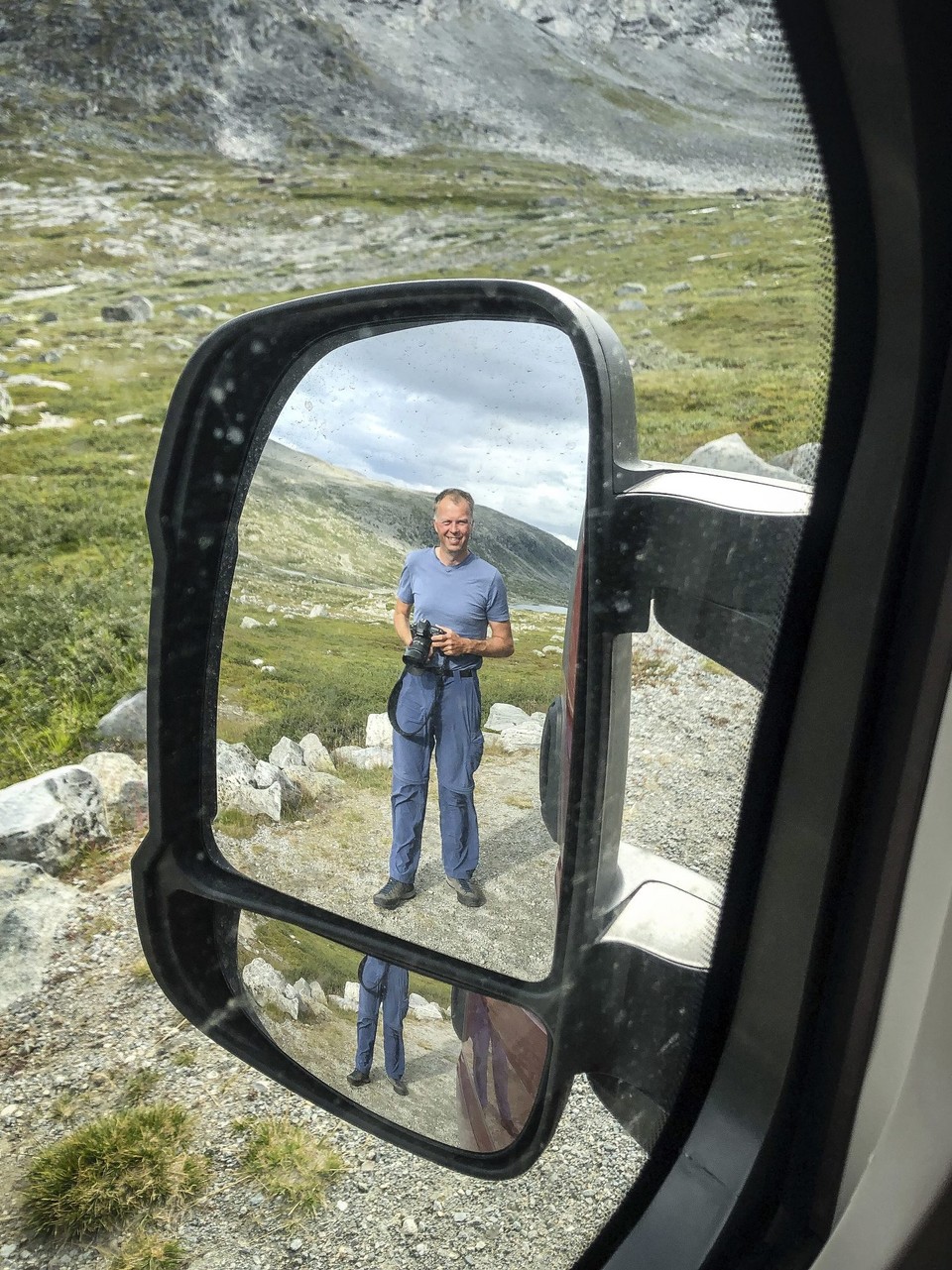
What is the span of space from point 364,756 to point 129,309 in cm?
1298

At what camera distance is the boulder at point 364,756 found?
0.87 meters

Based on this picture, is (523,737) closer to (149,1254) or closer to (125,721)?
(149,1254)

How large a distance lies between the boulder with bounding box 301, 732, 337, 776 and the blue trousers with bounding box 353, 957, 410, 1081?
0.63 feet

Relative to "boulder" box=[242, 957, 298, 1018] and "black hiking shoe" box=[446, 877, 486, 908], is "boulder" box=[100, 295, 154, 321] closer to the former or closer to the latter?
"boulder" box=[242, 957, 298, 1018]

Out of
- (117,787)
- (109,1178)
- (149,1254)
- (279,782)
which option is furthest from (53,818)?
(279,782)

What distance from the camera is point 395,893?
86cm

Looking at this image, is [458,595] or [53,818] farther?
[53,818]

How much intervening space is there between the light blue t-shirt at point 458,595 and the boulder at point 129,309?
12599 millimetres

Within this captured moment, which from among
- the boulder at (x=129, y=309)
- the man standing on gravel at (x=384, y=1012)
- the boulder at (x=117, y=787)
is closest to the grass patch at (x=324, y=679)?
Result: the man standing on gravel at (x=384, y=1012)

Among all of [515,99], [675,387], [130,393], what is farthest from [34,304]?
[675,387]

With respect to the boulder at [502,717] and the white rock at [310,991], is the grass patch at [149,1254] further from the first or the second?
the boulder at [502,717]

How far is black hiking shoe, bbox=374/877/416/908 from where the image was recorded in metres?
0.86

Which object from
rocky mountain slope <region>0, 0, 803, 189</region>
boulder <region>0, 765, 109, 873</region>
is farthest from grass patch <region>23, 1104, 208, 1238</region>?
rocky mountain slope <region>0, 0, 803, 189</region>

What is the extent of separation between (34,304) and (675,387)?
12881 millimetres
